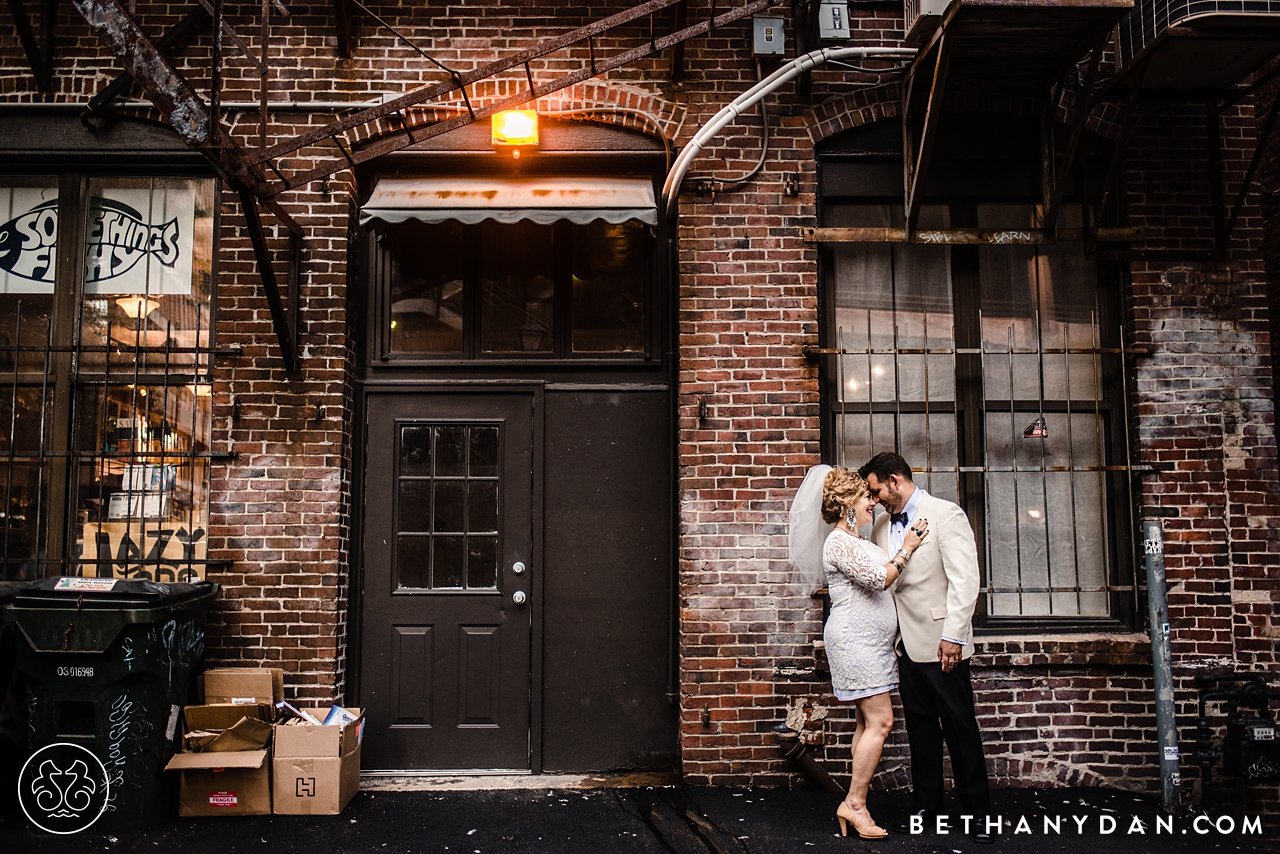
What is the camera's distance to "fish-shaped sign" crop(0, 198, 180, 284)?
17.8ft

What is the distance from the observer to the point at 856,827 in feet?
14.0

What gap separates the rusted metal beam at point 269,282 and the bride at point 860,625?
3.24 meters

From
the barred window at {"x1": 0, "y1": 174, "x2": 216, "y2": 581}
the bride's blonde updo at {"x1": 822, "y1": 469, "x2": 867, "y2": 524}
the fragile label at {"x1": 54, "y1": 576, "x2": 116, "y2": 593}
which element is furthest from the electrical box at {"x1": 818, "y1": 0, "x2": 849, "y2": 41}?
the fragile label at {"x1": 54, "y1": 576, "x2": 116, "y2": 593}

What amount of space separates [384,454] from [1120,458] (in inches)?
185

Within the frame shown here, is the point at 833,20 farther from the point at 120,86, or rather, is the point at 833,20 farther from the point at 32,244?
the point at 32,244

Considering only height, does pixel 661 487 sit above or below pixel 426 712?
above

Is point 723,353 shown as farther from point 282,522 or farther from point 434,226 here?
point 282,522

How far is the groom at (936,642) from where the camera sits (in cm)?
421

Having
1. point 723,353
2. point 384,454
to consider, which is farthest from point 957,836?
point 384,454

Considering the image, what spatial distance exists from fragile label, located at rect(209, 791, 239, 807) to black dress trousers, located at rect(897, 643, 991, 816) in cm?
357

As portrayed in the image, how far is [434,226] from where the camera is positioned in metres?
5.61

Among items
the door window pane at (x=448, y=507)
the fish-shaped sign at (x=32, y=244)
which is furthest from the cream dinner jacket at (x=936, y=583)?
the fish-shaped sign at (x=32, y=244)

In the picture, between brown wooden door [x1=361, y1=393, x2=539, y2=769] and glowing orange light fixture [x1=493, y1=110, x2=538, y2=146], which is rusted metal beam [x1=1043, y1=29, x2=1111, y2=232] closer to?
glowing orange light fixture [x1=493, y1=110, x2=538, y2=146]

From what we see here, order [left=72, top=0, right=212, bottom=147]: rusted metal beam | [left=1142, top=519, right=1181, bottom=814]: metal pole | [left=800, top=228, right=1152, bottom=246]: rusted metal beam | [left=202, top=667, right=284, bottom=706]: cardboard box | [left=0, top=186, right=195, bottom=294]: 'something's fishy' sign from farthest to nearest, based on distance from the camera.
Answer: [left=0, top=186, right=195, bottom=294]: 'something's fishy' sign → [left=800, top=228, right=1152, bottom=246]: rusted metal beam → [left=202, top=667, right=284, bottom=706]: cardboard box → [left=1142, top=519, right=1181, bottom=814]: metal pole → [left=72, top=0, right=212, bottom=147]: rusted metal beam
